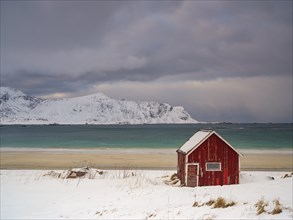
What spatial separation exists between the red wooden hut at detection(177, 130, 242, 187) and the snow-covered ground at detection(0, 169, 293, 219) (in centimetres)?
406

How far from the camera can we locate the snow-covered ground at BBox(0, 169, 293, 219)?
12.6 meters

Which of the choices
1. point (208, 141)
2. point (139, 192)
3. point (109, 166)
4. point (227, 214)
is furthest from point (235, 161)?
point (109, 166)

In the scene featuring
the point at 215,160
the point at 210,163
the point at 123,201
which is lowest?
the point at 123,201

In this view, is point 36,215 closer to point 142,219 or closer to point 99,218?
point 99,218

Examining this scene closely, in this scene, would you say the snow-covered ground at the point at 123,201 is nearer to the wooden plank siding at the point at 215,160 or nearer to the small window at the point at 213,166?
the wooden plank siding at the point at 215,160

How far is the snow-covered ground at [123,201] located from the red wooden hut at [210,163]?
4.06 meters

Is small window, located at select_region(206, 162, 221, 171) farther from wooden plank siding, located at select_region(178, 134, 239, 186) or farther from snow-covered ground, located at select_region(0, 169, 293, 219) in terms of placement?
snow-covered ground, located at select_region(0, 169, 293, 219)

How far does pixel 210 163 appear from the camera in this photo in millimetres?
27047

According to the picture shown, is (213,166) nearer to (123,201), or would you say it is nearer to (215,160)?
(215,160)

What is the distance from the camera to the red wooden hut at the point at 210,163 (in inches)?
1051

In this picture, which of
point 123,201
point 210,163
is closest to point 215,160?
point 210,163

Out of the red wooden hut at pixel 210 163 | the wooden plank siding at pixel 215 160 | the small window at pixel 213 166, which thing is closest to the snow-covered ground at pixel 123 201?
the red wooden hut at pixel 210 163

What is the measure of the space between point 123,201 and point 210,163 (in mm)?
11027

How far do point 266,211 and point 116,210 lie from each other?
272 inches
